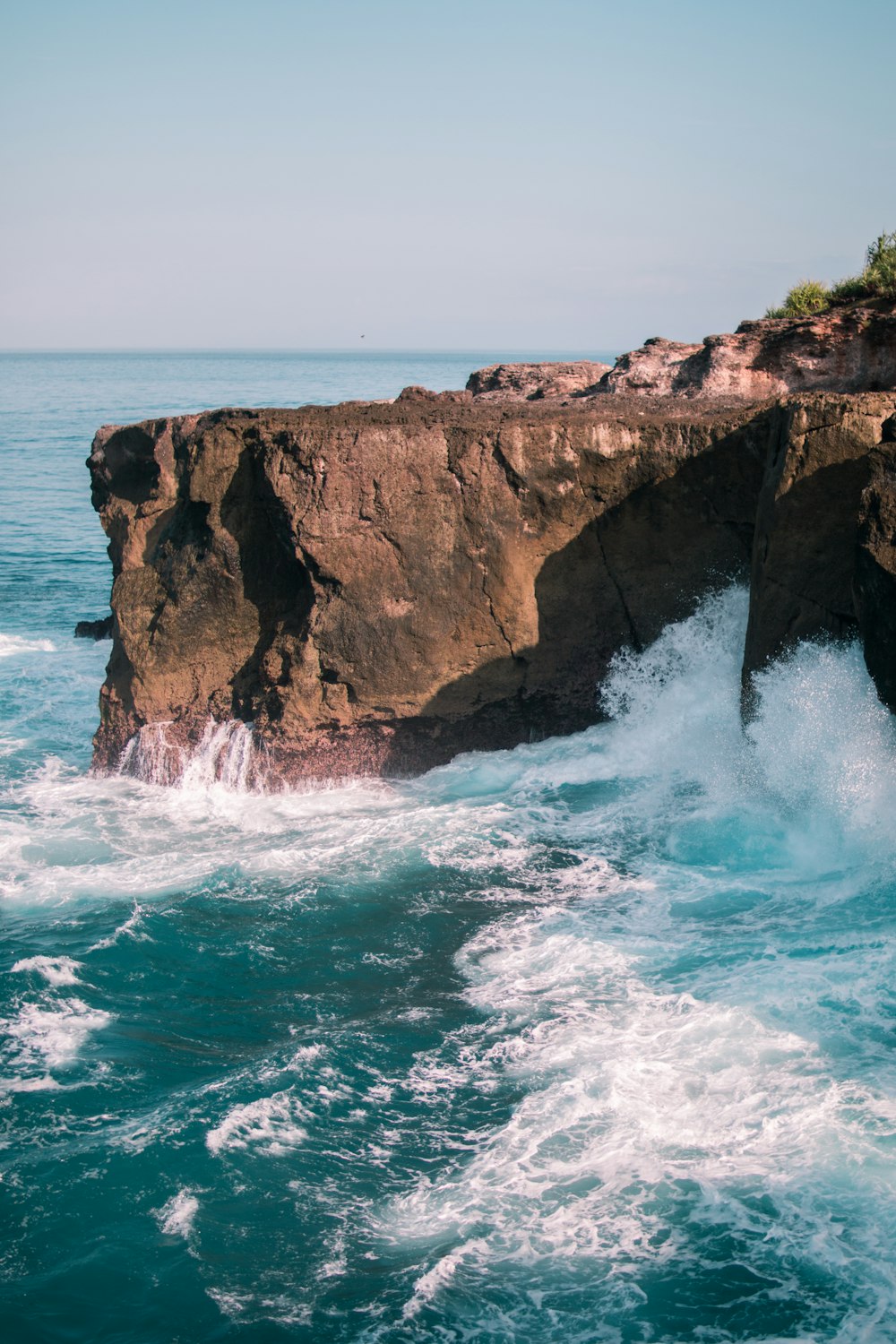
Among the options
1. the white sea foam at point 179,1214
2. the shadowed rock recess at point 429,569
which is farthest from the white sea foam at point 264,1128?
the shadowed rock recess at point 429,569

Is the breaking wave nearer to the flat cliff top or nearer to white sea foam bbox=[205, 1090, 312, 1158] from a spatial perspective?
white sea foam bbox=[205, 1090, 312, 1158]

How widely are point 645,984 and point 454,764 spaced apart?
5.00 metres

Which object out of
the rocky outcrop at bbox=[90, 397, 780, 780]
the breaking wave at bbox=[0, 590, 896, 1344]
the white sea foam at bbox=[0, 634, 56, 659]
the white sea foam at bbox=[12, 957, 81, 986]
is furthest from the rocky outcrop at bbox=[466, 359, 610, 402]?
the white sea foam at bbox=[12, 957, 81, 986]

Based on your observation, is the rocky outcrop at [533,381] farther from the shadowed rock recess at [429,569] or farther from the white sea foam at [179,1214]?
the white sea foam at [179,1214]

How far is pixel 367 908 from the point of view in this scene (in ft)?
34.2

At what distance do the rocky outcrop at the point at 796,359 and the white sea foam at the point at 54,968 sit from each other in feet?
31.3

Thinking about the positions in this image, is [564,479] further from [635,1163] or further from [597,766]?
[635,1163]

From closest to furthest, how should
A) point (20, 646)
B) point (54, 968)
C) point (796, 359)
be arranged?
point (54, 968)
point (796, 359)
point (20, 646)

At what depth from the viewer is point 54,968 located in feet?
31.7

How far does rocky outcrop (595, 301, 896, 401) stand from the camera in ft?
46.1

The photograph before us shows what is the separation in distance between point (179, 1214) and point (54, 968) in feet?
11.0

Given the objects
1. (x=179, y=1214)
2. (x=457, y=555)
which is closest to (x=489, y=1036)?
(x=179, y=1214)

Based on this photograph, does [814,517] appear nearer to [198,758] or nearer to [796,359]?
[796,359]

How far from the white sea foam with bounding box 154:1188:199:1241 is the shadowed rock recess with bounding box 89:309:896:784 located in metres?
6.62
